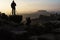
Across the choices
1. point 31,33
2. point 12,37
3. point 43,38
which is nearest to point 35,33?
point 31,33

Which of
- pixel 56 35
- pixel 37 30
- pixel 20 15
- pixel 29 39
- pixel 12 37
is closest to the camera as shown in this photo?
pixel 12 37

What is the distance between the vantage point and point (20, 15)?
43.4 m

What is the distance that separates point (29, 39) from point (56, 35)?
4.85m

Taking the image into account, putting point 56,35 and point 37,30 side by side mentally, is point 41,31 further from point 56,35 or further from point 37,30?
point 56,35

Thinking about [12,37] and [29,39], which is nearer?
[12,37]

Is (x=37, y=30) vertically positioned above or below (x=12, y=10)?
below

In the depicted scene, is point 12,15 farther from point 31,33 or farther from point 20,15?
point 31,33

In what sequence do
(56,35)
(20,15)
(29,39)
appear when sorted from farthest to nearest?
1. (20,15)
2. (56,35)
3. (29,39)

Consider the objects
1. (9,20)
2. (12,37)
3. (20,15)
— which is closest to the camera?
(12,37)

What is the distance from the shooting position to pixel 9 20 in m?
39.5

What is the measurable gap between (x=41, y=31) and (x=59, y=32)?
2661 millimetres

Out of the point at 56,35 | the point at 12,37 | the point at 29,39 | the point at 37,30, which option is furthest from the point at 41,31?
the point at 12,37

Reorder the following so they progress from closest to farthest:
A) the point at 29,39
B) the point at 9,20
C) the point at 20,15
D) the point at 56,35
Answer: the point at 29,39 → the point at 56,35 → the point at 9,20 → the point at 20,15

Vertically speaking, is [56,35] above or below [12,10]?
below
